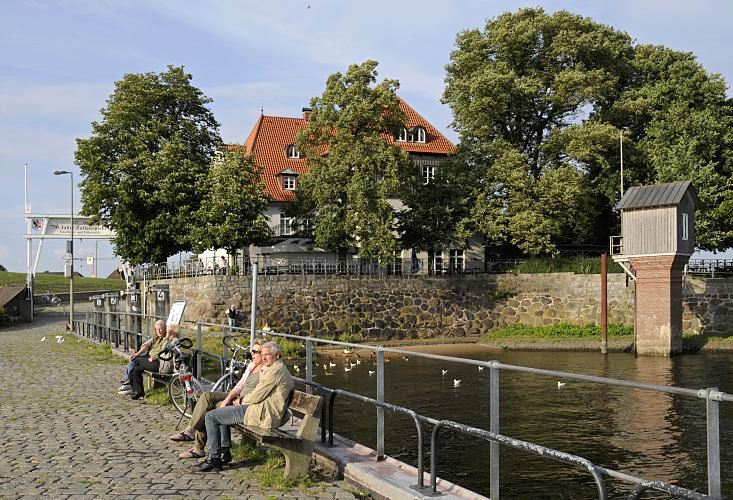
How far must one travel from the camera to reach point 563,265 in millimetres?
45562

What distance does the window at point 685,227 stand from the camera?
36.8m

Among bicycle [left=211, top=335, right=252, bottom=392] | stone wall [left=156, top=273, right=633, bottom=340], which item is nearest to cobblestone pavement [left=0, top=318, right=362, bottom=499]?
bicycle [left=211, top=335, right=252, bottom=392]

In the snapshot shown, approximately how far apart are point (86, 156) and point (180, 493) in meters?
37.6

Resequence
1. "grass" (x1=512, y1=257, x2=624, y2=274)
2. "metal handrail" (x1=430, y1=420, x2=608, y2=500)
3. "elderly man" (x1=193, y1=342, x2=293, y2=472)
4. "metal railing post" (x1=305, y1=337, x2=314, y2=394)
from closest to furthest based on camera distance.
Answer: "metal handrail" (x1=430, y1=420, x2=608, y2=500) → "elderly man" (x1=193, y1=342, x2=293, y2=472) → "metal railing post" (x1=305, y1=337, x2=314, y2=394) → "grass" (x1=512, y1=257, x2=624, y2=274)

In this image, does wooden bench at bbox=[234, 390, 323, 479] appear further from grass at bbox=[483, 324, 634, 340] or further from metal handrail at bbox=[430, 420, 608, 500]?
grass at bbox=[483, 324, 634, 340]

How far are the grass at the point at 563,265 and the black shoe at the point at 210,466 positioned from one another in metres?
39.0

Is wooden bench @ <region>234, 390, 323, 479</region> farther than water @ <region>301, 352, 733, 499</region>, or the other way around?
water @ <region>301, 352, 733, 499</region>

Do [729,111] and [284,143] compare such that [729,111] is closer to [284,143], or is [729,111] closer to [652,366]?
[652,366]

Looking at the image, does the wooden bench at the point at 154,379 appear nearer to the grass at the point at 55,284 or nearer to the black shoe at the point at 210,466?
the black shoe at the point at 210,466

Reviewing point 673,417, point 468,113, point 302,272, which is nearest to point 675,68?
point 468,113

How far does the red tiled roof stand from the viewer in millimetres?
50500

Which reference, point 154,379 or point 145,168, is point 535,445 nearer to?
point 154,379

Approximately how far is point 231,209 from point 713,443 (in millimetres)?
35797

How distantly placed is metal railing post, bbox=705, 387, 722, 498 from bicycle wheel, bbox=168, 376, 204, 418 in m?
7.86
